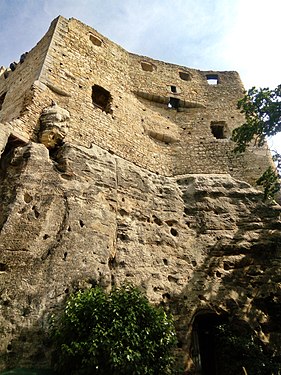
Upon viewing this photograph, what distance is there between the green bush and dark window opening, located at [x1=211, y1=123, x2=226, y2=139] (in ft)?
32.7

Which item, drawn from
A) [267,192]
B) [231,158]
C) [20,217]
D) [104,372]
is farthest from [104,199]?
[231,158]

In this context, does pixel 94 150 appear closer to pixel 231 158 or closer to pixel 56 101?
pixel 56 101

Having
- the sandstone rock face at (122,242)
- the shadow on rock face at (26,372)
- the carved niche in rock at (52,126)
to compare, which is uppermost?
the carved niche in rock at (52,126)

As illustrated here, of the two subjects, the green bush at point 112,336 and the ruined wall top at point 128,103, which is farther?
the ruined wall top at point 128,103

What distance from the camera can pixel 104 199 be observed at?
27.7ft

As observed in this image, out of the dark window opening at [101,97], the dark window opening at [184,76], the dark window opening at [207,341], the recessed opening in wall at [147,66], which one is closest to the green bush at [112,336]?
the dark window opening at [207,341]

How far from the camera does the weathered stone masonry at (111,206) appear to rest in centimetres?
655

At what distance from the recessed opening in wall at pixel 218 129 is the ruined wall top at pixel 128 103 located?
0.04 meters

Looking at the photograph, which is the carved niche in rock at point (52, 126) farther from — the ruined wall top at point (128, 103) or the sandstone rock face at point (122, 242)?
the sandstone rock face at point (122, 242)

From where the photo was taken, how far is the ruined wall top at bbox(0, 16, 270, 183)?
10370 millimetres

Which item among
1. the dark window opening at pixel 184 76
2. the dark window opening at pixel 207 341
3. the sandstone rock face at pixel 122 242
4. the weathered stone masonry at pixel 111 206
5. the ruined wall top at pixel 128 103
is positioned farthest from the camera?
the dark window opening at pixel 184 76

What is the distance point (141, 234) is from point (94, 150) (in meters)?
2.79

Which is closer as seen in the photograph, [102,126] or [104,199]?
[104,199]

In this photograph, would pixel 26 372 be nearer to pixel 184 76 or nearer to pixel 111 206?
pixel 111 206
